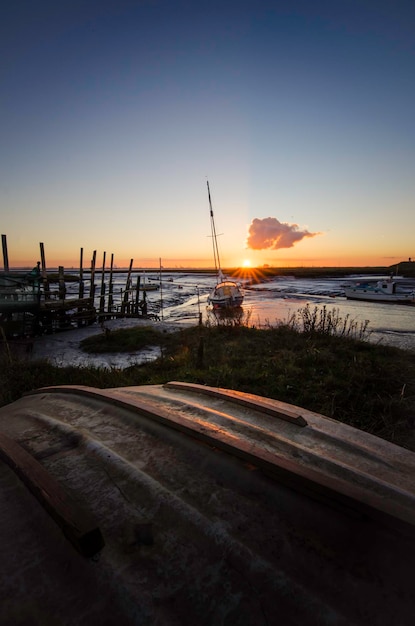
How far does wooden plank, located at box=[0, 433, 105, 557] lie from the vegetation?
457 centimetres

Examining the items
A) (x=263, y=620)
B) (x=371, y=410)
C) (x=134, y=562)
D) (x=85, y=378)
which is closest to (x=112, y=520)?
(x=134, y=562)

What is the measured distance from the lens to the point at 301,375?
6906 mm

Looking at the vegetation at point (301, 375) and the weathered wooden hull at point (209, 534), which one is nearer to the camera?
the weathered wooden hull at point (209, 534)

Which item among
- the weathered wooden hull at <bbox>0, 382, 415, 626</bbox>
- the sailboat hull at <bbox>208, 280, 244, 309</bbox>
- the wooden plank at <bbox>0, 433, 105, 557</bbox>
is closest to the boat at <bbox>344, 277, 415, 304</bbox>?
the sailboat hull at <bbox>208, 280, 244, 309</bbox>


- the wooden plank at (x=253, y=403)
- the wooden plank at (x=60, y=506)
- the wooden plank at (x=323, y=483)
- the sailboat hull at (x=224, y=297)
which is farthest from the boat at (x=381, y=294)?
the wooden plank at (x=60, y=506)

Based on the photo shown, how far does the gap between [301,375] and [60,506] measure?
6.14 meters

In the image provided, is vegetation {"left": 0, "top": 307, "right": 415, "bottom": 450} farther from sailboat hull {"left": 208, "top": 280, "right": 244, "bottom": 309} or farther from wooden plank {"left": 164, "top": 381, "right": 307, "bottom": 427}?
sailboat hull {"left": 208, "top": 280, "right": 244, "bottom": 309}

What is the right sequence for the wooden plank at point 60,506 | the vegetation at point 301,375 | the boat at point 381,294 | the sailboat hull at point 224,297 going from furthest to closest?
the boat at point 381,294 → the sailboat hull at point 224,297 → the vegetation at point 301,375 → the wooden plank at point 60,506

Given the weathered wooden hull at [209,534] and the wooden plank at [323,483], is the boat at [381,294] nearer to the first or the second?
the weathered wooden hull at [209,534]

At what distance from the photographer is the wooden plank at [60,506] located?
1419mm

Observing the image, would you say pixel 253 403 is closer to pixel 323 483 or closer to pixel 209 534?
pixel 323 483

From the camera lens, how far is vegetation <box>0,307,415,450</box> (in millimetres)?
5262

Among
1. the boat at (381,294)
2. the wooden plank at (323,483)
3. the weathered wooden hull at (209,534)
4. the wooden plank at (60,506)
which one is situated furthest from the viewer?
the boat at (381,294)

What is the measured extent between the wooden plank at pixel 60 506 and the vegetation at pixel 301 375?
180 inches
